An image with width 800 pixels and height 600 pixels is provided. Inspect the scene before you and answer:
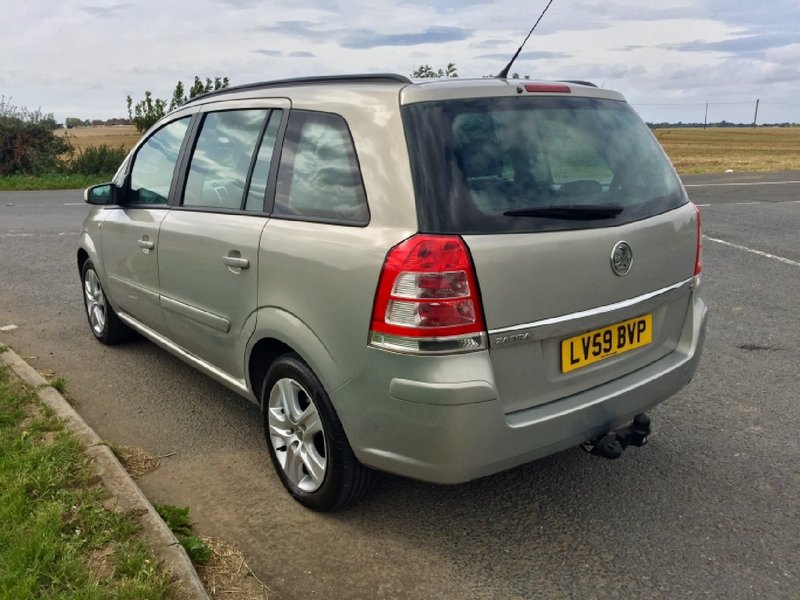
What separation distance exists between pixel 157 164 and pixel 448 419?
284 centimetres

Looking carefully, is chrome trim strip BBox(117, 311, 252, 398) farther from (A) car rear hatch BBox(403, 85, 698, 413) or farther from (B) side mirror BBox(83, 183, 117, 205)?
(A) car rear hatch BBox(403, 85, 698, 413)

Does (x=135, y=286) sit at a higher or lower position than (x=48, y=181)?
higher

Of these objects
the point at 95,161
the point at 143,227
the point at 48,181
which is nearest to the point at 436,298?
the point at 143,227

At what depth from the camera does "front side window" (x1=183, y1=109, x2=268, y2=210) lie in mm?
3537

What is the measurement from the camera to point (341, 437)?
2.94 m

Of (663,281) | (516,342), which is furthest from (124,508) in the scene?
(663,281)

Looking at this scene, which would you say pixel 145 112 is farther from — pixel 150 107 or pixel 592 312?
pixel 592 312

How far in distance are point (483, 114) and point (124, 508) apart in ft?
6.88

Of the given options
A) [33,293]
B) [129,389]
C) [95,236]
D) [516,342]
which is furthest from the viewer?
[33,293]

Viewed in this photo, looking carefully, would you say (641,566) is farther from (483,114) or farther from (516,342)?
(483,114)

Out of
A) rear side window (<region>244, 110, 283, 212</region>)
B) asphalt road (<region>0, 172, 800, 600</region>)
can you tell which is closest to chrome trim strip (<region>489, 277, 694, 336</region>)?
asphalt road (<region>0, 172, 800, 600</region>)

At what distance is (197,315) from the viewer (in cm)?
381

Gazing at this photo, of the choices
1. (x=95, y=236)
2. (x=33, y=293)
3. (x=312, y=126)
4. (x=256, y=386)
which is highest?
(x=312, y=126)

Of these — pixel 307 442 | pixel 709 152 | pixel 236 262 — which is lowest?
pixel 709 152
